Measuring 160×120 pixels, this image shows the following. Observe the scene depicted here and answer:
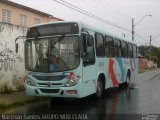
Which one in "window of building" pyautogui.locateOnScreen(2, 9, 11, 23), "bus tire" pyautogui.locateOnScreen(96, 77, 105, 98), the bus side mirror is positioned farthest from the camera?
"window of building" pyautogui.locateOnScreen(2, 9, 11, 23)

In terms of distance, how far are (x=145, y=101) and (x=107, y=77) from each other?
7.82 ft

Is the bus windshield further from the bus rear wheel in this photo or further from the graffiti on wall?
the graffiti on wall

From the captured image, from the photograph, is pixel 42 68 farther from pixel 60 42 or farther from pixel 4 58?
pixel 4 58

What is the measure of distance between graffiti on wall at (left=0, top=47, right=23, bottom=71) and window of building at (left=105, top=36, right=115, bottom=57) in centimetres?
459

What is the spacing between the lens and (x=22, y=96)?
1417 cm

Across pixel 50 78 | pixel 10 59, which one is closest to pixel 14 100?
pixel 50 78

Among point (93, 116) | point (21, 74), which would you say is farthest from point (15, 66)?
point (93, 116)

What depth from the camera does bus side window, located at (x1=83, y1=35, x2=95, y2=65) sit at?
39.0ft

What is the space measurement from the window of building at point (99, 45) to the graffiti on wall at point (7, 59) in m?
4.60

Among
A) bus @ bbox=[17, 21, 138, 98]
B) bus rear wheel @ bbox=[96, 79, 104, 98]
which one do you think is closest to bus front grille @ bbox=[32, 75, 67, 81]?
bus @ bbox=[17, 21, 138, 98]

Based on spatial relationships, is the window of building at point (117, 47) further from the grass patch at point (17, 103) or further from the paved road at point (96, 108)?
the grass patch at point (17, 103)

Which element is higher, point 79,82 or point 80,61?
point 80,61

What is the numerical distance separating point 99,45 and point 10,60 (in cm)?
469

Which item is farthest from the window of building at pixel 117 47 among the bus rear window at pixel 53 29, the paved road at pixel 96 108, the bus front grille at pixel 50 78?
the bus front grille at pixel 50 78
